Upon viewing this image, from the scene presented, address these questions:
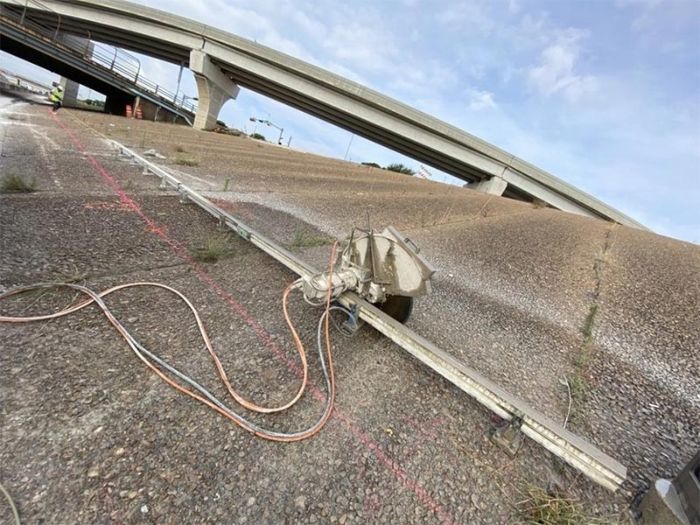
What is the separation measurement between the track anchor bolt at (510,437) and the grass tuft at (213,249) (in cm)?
257

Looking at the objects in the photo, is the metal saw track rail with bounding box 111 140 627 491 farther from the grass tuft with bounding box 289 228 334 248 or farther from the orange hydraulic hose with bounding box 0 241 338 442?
the grass tuft with bounding box 289 228 334 248

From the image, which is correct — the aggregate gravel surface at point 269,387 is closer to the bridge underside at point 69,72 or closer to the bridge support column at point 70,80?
the bridge underside at point 69,72

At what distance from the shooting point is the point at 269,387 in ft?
5.42

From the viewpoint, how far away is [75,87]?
25.4 metres

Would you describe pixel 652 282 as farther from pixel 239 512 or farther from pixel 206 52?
pixel 206 52

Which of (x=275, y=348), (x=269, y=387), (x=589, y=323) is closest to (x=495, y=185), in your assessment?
(x=589, y=323)

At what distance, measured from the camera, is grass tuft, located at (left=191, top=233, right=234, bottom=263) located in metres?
2.81

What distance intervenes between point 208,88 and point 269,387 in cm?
2978

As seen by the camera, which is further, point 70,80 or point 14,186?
point 70,80

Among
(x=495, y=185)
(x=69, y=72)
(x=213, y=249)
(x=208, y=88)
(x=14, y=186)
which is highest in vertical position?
(x=495, y=185)

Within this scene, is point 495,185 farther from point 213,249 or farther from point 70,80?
point 70,80

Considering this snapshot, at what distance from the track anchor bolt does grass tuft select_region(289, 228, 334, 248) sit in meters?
2.87

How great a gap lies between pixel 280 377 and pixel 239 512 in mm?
672

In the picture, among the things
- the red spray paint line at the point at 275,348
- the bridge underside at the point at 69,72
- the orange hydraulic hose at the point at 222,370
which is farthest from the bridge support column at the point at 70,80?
the orange hydraulic hose at the point at 222,370
